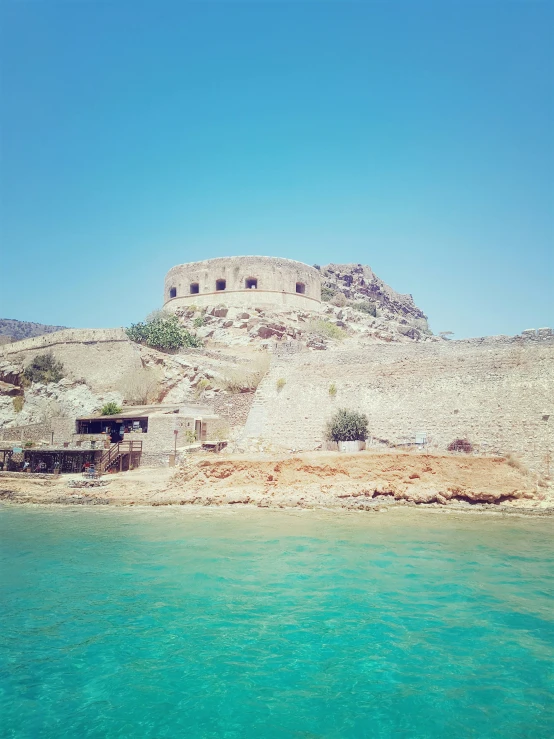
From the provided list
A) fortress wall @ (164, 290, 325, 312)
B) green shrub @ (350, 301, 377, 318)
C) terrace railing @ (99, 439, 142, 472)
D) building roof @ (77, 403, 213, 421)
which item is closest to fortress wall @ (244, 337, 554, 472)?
building roof @ (77, 403, 213, 421)

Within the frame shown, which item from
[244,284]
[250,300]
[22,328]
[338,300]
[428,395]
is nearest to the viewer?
[428,395]

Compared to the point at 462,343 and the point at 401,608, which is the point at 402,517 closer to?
the point at 401,608

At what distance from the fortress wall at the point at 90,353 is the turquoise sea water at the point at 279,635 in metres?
14.4

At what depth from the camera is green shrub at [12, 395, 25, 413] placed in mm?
24219

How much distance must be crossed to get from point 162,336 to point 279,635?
21.1 meters

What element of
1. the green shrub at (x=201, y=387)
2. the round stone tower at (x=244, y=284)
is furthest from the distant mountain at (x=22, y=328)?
the green shrub at (x=201, y=387)

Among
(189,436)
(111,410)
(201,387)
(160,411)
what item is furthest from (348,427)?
(111,410)

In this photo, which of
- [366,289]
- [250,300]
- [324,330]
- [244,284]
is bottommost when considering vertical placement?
[324,330]

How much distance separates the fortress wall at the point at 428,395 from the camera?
47.1ft

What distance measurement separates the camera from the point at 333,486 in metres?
14.1

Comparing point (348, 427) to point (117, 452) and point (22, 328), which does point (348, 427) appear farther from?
point (22, 328)

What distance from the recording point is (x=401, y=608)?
23.2 ft

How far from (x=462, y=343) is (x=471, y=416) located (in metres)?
2.50

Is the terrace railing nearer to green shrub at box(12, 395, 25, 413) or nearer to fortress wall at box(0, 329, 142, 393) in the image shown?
fortress wall at box(0, 329, 142, 393)
